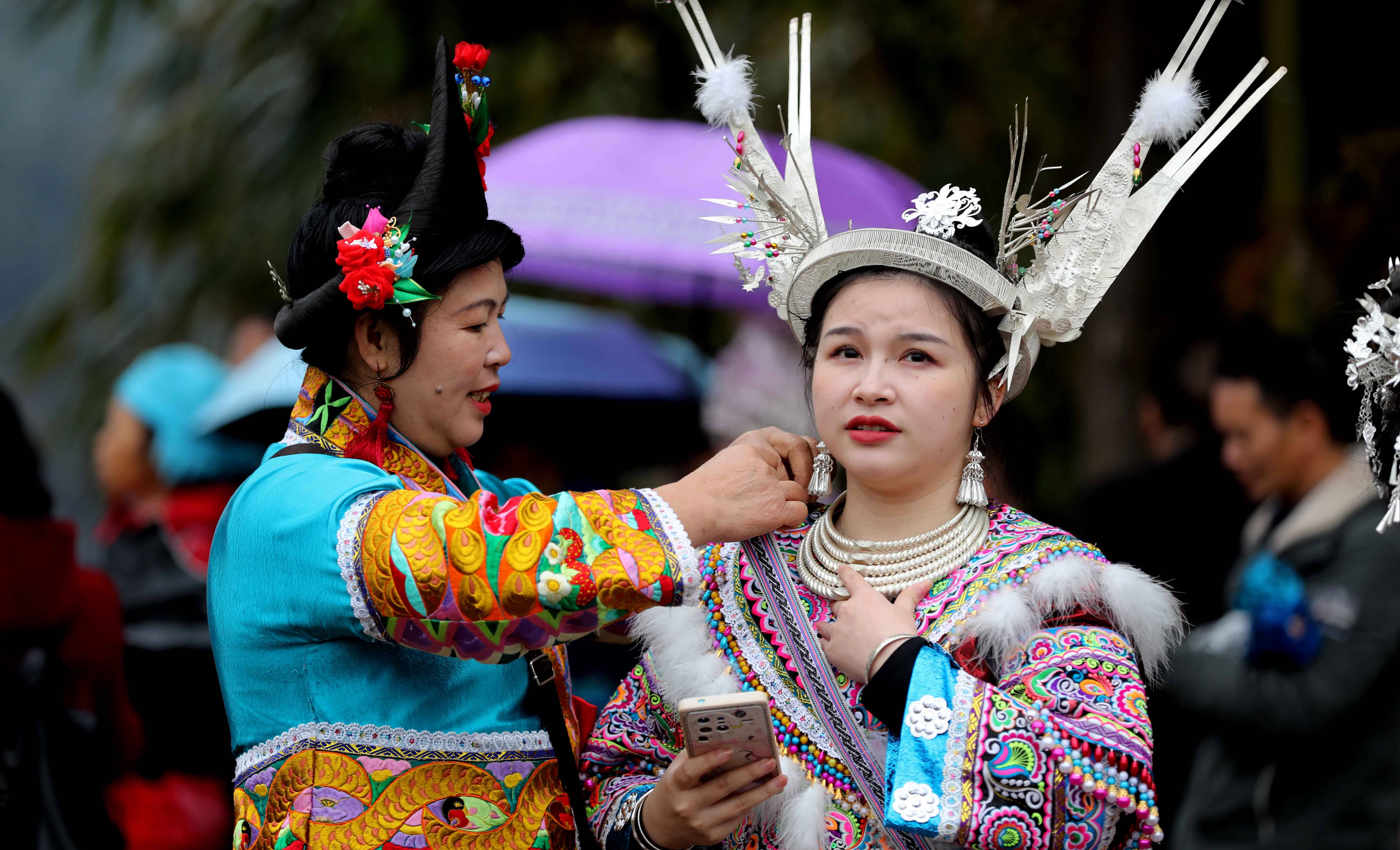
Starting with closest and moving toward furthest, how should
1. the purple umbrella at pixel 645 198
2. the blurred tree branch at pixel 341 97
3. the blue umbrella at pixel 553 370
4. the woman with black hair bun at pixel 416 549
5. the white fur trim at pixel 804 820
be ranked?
1. the woman with black hair bun at pixel 416 549
2. the white fur trim at pixel 804 820
3. the purple umbrella at pixel 645 198
4. the blue umbrella at pixel 553 370
5. the blurred tree branch at pixel 341 97

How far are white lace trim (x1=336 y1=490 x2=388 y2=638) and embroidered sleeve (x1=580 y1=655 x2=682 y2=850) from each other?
0.54m

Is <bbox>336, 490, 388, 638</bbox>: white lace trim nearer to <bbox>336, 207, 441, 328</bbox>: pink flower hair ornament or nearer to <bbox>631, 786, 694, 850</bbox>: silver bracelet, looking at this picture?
<bbox>336, 207, 441, 328</bbox>: pink flower hair ornament

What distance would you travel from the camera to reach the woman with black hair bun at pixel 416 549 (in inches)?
81.5

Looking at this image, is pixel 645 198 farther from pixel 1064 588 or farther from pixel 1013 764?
pixel 1013 764

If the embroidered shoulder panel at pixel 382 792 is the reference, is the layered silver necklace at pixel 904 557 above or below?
above

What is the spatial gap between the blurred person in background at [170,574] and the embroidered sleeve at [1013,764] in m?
2.60

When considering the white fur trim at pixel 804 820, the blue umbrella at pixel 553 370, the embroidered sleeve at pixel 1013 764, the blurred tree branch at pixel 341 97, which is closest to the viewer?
the embroidered sleeve at pixel 1013 764

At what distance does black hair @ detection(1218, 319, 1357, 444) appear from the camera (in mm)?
4078

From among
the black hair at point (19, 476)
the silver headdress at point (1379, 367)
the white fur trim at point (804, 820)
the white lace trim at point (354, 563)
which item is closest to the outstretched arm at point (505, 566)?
the white lace trim at point (354, 563)

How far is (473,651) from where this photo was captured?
2107 millimetres

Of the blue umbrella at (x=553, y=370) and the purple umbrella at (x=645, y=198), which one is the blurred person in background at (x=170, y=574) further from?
the purple umbrella at (x=645, y=198)

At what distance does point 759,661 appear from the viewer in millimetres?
2385

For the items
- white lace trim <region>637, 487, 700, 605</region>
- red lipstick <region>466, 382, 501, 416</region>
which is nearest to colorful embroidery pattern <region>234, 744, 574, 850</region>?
white lace trim <region>637, 487, 700, 605</region>

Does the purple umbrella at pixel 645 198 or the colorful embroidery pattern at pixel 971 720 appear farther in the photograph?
the purple umbrella at pixel 645 198
